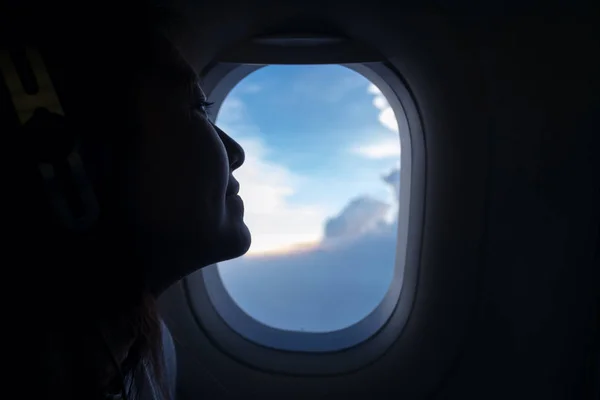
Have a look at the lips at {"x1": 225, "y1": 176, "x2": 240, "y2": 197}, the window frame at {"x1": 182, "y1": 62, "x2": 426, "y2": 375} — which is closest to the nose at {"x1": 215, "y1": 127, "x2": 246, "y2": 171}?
the lips at {"x1": 225, "y1": 176, "x2": 240, "y2": 197}

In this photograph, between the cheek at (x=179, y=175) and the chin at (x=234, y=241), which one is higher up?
the cheek at (x=179, y=175)

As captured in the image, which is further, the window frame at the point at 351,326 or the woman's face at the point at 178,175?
the window frame at the point at 351,326

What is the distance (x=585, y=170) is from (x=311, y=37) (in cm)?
70

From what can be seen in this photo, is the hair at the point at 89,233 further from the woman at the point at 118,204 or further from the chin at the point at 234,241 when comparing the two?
the chin at the point at 234,241

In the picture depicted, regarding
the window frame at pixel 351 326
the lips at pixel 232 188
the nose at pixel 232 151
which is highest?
the nose at pixel 232 151

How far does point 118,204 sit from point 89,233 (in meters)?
0.06

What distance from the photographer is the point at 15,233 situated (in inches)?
24.2

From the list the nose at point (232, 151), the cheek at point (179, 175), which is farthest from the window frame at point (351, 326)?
the cheek at point (179, 175)

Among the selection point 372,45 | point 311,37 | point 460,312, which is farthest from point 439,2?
point 460,312

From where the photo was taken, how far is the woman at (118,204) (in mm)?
638

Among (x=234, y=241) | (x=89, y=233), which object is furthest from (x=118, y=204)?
(x=234, y=241)

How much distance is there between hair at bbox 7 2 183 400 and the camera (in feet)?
2.07

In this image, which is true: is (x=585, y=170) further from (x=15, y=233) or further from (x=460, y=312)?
(x=15, y=233)

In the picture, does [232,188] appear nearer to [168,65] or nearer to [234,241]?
[234,241]
